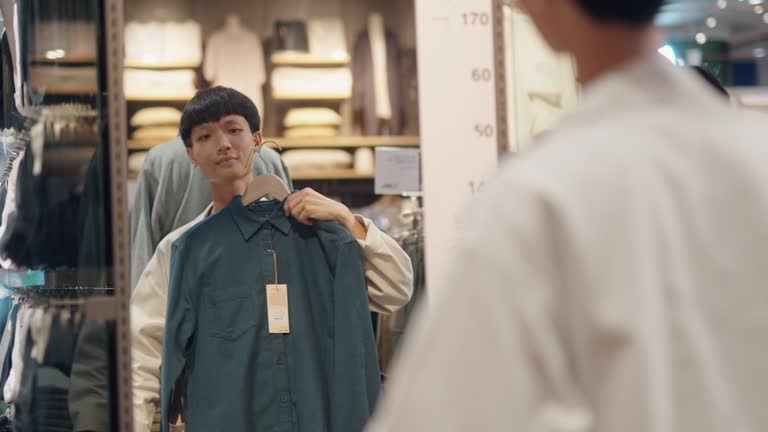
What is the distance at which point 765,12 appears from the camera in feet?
28.0

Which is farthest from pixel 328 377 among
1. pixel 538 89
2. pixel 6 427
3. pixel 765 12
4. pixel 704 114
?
pixel 765 12

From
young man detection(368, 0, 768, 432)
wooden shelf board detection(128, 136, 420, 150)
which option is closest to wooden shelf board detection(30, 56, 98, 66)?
young man detection(368, 0, 768, 432)

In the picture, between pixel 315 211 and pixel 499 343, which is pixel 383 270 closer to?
pixel 315 211

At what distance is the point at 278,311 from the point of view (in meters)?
3.01

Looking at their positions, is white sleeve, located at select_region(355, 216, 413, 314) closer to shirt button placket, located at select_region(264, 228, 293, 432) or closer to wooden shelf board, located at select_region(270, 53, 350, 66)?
shirt button placket, located at select_region(264, 228, 293, 432)

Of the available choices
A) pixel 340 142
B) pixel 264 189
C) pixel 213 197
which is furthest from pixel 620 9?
pixel 340 142

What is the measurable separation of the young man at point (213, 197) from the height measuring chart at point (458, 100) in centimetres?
61

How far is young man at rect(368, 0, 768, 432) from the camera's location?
97 centimetres

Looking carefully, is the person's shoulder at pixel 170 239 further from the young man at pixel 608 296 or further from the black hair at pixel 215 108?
the young man at pixel 608 296

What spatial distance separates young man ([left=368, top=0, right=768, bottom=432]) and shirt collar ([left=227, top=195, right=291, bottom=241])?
6.78ft

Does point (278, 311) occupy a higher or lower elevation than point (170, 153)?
lower

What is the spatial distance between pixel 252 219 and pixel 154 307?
1.61 feet

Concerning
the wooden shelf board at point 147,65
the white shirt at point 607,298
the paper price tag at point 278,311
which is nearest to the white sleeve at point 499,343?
the white shirt at point 607,298

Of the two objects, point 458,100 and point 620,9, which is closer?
point 620,9
